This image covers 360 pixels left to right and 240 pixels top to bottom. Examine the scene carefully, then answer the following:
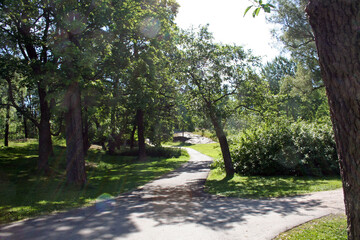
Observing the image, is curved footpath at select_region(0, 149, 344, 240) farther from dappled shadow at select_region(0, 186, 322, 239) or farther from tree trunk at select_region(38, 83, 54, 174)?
tree trunk at select_region(38, 83, 54, 174)

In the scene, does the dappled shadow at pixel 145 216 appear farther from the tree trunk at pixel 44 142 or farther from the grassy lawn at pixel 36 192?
the tree trunk at pixel 44 142

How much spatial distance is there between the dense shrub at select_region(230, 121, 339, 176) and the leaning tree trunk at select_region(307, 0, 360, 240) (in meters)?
12.1

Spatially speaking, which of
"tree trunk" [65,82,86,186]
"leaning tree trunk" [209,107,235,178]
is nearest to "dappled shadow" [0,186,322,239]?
"tree trunk" [65,82,86,186]

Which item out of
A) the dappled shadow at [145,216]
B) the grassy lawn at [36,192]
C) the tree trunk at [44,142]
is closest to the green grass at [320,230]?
the dappled shadow at [145,216]

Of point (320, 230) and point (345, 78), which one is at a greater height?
point (345, 78)

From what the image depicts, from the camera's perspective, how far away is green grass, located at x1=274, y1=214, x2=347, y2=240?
500 centimetres

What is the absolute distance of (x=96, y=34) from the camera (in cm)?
1292

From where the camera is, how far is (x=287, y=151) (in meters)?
15.2

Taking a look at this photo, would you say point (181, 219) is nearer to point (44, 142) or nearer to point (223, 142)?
point (223, 142)

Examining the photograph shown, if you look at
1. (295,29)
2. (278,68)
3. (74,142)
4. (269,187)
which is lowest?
(269,187)

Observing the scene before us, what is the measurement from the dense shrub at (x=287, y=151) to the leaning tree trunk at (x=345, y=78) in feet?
39.8

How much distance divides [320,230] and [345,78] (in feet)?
11.8

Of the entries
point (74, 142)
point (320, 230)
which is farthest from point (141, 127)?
point (320, 230)

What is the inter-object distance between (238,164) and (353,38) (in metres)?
14.4
